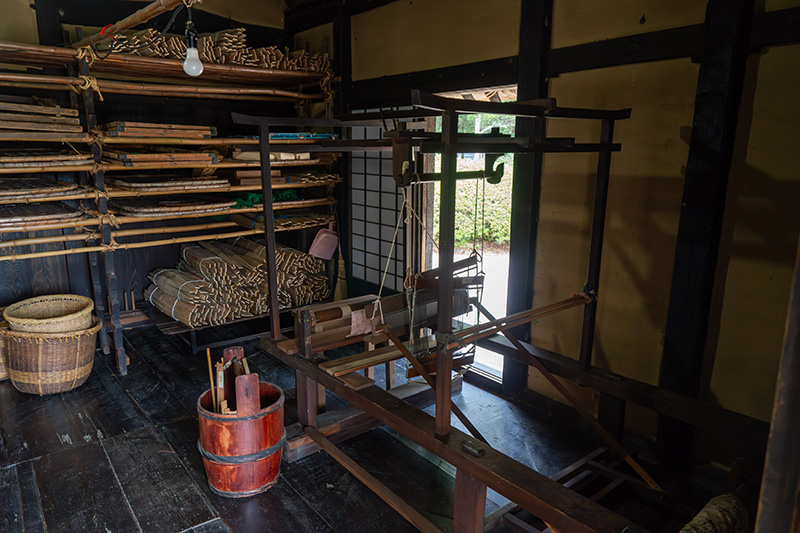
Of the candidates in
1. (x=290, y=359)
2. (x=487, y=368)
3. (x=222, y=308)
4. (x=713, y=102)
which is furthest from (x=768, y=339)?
(x=222, y=308)

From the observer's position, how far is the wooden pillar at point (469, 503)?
2547 mm

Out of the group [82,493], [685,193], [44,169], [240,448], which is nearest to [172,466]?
[82,493]

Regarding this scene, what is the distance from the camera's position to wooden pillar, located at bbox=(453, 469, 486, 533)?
255cm

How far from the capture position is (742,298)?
3203mm

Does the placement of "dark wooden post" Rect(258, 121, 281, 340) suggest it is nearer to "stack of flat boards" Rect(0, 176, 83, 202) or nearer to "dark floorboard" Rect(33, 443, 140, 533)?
"dark floorboard" Rect(33, 443, 140, 533)

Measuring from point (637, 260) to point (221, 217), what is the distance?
4.96 meters

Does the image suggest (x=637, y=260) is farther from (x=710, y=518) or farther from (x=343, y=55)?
(x=343, y=55)

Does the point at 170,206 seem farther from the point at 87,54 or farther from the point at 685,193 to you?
Answer: the point at 685,193

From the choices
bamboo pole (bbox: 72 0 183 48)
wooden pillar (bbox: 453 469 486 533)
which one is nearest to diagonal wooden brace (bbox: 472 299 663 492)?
wooden pillar (bbox: 453 469 486 533)

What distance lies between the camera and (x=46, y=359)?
4.53 m

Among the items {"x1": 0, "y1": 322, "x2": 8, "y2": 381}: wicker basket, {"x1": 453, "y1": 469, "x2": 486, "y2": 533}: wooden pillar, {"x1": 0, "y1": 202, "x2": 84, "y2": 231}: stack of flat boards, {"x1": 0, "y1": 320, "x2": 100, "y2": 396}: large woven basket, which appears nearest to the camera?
{"x1": 453, "y1": 469, "x2": 486, "y2": 533}: wooden pillar

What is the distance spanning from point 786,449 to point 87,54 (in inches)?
221

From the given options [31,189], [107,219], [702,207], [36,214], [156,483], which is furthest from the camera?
[107,219]

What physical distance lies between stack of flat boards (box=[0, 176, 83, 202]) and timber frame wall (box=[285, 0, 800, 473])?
13.0ft
